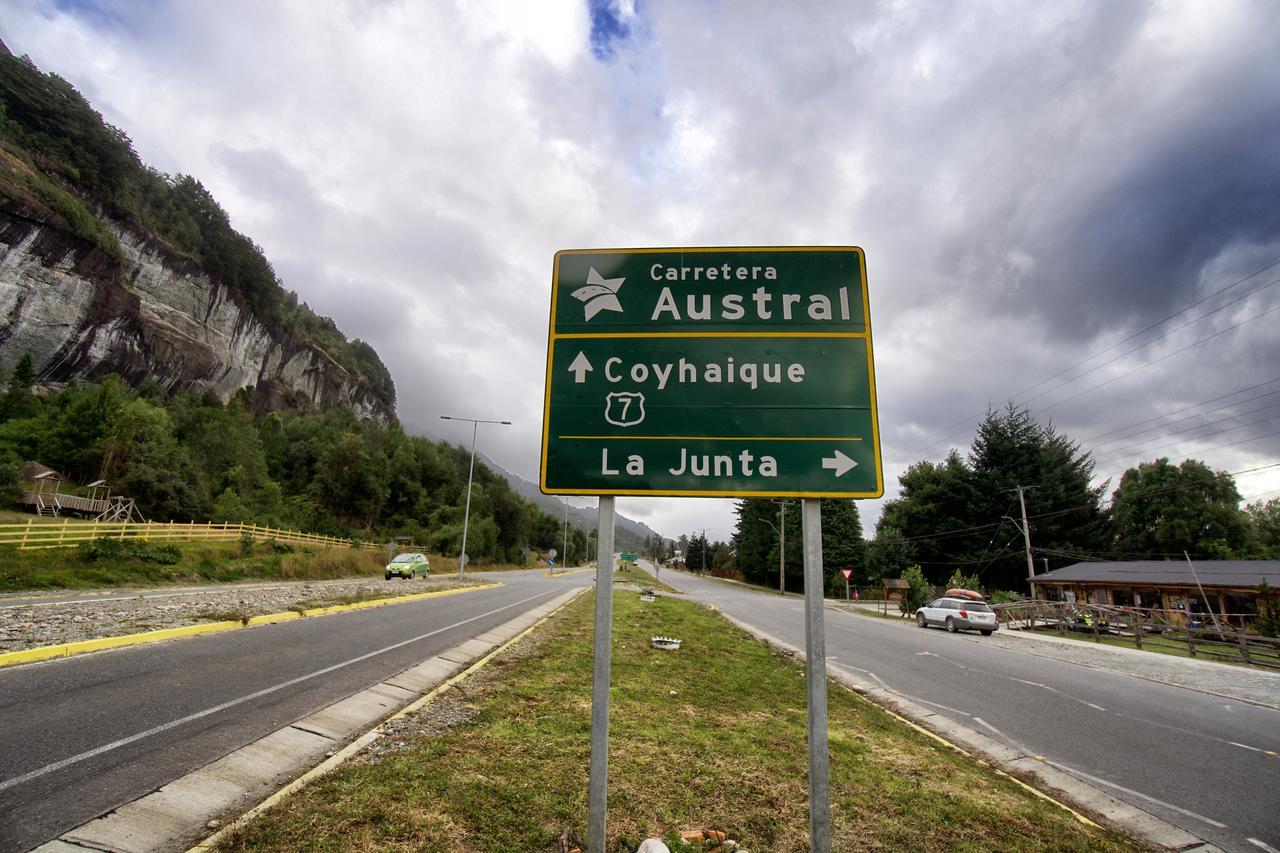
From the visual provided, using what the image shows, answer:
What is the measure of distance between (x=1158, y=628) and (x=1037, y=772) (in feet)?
82.8

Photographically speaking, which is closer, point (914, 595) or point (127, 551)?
point (127, 551)

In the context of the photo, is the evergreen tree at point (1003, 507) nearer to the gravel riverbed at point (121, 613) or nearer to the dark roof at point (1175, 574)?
the dark roof at point (1175, 574)

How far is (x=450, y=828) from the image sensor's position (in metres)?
3.56

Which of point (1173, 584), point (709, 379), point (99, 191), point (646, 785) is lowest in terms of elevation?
point (646, 785)

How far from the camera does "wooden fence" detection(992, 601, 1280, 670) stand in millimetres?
18469

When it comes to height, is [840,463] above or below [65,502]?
below

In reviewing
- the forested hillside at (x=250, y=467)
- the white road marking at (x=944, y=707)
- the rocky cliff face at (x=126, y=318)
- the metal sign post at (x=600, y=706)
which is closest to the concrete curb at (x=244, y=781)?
the metal sign post at (x=600, y=706)

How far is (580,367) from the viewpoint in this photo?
387 cm

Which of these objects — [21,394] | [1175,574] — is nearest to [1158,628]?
[1175,574]

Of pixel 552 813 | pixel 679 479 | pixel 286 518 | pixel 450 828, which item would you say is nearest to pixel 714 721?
pixel 552 813

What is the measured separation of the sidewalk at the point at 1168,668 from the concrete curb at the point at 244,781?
16016mm

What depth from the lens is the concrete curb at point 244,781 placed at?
337cm

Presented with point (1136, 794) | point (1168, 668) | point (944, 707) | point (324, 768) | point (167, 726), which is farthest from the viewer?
point (1168, 668)

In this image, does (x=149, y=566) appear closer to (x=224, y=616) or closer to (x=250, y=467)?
(x=224, y=616)
